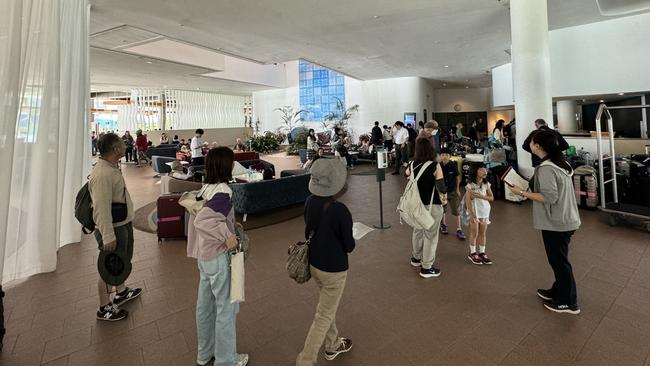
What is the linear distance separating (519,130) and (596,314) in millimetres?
5008

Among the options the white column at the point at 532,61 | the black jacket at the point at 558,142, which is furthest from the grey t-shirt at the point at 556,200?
the white column at the point at 532,61

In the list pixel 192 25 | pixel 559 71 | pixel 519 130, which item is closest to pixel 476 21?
pixel 559 71

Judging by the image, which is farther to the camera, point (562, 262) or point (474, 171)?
point (474, 171)

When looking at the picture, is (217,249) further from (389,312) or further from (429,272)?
(429,272)

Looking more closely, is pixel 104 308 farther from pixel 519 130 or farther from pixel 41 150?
pixel 519 130

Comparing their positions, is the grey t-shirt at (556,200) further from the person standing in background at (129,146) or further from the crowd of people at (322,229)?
the person standing in background at (129,146)

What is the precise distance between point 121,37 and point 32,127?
7286 mm

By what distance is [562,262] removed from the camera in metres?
2.81

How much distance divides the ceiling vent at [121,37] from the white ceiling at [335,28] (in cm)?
32

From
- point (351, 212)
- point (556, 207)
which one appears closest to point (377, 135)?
point (351, 212)

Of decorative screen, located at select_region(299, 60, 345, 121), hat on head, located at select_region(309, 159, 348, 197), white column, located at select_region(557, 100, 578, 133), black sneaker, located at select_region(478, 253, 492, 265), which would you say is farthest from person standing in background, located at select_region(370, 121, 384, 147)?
hat on head, located at select_region(309, 159, 348, 197)

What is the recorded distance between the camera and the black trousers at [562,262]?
2793 mm

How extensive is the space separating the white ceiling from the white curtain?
348 cm

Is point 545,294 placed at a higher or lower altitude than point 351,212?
lower
